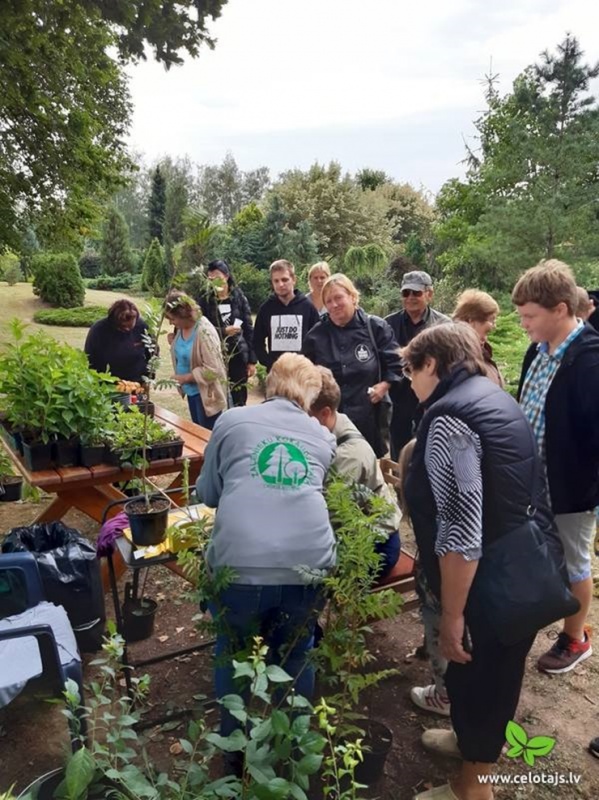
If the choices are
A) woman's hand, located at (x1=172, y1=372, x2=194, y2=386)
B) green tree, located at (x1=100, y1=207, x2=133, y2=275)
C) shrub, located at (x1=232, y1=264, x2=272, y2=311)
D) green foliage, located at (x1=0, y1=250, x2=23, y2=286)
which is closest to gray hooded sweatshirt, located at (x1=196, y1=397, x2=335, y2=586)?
woman's hand, located at (x1=172, y1=372, x2=194, y2=386)

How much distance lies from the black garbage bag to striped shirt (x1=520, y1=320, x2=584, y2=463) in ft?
6.81

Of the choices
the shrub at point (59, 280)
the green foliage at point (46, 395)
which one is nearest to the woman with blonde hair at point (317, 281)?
the green foliage at point (46, 395)

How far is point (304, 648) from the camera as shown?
207 centimetres

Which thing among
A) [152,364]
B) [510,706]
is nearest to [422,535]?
[510,706]

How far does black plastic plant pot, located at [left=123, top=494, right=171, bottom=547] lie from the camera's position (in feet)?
7.53

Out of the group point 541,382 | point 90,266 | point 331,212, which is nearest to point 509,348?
point 541,382

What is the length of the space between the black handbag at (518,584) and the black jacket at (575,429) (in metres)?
0.80

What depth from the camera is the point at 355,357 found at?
12.9 feet

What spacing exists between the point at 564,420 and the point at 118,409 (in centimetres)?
237

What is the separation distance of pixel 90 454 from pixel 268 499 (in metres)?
1.73

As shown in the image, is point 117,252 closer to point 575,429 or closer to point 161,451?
→ point 161,451

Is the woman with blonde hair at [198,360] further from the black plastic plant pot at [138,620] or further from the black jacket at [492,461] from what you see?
the black jacket at [492,461]

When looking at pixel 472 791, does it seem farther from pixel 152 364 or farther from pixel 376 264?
pixel 376 264

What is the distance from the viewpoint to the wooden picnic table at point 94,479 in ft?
10.4
